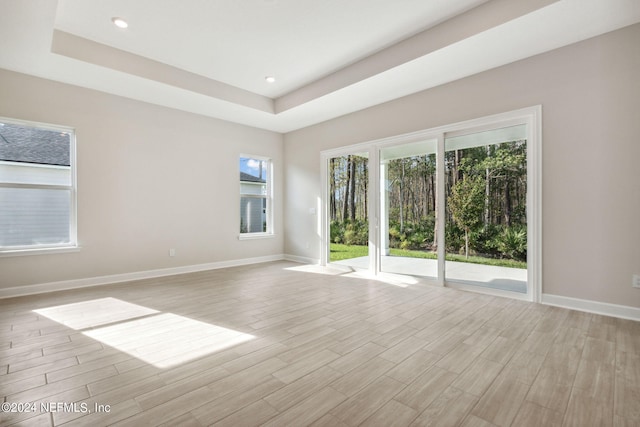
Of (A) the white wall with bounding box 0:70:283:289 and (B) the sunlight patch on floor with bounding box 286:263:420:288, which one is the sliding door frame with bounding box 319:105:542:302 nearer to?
(B) the sunlight patch on floor with bounding box 286:263:420:288

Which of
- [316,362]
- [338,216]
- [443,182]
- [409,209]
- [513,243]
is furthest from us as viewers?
[338,216]

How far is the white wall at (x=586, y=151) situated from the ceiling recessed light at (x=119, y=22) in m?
4.15

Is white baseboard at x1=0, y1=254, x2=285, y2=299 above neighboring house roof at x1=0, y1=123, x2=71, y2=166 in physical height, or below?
below

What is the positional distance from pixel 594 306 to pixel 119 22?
5.81m

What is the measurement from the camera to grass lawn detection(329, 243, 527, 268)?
3861mm

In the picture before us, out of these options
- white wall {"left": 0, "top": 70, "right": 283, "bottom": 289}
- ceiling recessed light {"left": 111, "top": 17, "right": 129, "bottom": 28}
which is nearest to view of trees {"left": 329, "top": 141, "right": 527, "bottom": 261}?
white wall {"left": 0, "top": 70, "right": 283, "bottom": 289}

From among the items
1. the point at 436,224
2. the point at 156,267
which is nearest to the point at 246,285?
the point at 156,267

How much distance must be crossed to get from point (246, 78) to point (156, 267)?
337 cm

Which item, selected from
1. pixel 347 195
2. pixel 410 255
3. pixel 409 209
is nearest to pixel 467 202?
pixel 409 209

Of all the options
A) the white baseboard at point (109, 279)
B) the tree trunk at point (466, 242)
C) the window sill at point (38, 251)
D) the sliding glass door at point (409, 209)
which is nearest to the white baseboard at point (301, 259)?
the white baseboard at point (109, 279)

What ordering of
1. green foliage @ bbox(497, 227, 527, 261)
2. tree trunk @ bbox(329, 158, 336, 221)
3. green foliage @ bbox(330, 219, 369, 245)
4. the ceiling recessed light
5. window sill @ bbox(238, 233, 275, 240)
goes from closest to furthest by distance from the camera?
1. the ceiling recessed light
2. green foliage @ bbox(497, 227, 527, 261)
3. green foliage @ bbox(330, 219, 369, 245)
4. tree trunk @ bbox(329, 158, 336, 221)
5. window sill @ bbox(238, 233, 275, 240)

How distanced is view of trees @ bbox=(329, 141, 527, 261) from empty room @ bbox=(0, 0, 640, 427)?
3 centimetres

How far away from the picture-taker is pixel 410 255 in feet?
16.0

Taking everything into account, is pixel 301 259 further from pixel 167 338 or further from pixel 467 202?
pixel 167 338
